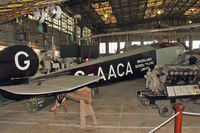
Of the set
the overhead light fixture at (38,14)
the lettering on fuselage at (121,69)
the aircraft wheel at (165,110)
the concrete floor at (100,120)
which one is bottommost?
the concrete floor at (100,120)

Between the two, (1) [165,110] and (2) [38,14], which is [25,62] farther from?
(2) [38,14]

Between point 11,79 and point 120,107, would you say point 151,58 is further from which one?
point 11,79

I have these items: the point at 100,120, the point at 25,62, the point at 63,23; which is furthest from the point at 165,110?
the point at 63,23

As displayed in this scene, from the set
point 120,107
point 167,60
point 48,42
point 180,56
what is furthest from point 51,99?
point 48,42

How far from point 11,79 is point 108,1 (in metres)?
18.5

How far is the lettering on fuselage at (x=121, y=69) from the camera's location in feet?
14.4

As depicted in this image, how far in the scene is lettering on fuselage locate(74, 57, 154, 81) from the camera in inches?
172

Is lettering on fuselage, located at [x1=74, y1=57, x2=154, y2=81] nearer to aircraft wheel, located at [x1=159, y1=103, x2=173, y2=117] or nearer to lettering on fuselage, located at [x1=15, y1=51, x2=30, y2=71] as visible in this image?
lettering on fuselage, located at [x1=15, y1=51, x2=30, y2=71]

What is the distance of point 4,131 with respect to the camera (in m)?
3.83

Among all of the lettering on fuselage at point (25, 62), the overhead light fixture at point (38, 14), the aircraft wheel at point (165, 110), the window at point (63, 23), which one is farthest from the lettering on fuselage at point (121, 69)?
the window at point (63, 23)

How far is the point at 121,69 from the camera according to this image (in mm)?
4680

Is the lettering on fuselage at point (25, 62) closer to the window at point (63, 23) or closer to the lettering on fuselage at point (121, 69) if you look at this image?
the lettering on fuselage at point (121, 69)

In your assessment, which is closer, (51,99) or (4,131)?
(4,131)

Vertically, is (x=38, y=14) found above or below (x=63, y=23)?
below
